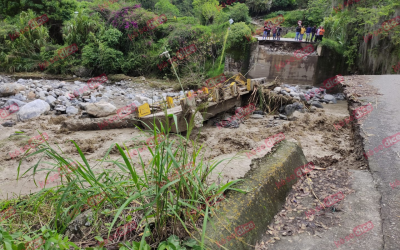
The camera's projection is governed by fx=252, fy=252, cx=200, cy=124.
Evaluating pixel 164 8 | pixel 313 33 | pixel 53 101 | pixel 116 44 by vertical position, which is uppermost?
pixel 164 8

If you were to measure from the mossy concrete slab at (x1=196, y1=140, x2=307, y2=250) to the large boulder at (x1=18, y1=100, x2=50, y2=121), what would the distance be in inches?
302

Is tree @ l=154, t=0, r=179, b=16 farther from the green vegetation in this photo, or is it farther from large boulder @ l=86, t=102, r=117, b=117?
large boulder @ l=86, t=102, r=117, b=117

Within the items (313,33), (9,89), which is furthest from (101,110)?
(313,33)

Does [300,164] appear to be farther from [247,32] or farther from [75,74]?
[75,74]

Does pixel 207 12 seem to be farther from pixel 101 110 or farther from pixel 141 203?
pixel 141 203

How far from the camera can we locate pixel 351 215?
2.18m

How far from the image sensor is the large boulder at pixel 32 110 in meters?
7.61

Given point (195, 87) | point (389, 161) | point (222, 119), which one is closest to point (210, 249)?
point (389, 161)

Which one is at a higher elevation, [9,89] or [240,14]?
[240,14]

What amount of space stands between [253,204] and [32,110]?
816 centimetres

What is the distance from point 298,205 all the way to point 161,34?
62.6ft

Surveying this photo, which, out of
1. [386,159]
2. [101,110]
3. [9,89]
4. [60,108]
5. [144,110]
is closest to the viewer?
[386,159]

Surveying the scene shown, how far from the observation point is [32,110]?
25.7 ft

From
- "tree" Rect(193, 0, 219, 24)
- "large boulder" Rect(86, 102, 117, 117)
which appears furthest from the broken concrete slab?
"tree" Rect(193, 0, 219, 24)
